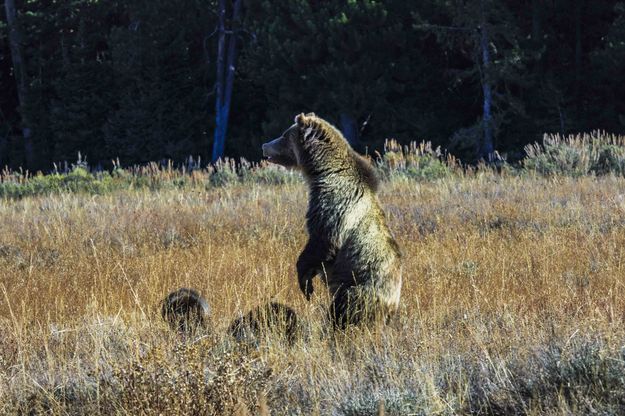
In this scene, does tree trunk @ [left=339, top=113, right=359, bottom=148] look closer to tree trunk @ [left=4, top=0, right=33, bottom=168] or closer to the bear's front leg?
tree trunk @ [left=4, top=0, right=33, bottom=168]

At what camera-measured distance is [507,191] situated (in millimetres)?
12383

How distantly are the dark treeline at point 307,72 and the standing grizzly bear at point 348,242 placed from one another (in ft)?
68.2

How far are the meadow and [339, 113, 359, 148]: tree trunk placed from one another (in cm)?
1616

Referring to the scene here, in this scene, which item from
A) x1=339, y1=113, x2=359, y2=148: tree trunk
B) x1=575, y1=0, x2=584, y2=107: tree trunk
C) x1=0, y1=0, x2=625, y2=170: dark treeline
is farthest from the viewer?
x1=339, y1=113, x2=359, y2=148: tree trunk

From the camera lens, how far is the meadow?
407 centimetres

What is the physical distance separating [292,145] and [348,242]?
110cm

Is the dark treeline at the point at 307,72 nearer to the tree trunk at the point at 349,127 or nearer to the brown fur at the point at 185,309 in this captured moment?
the tree trunk at the point at 349,127

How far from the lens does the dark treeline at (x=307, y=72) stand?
26.4 m

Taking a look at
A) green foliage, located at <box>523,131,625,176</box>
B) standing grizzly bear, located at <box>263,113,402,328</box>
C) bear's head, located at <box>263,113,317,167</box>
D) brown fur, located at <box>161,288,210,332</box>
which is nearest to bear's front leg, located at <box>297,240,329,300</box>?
standing grizzly bear, located at <box>263,113,402,328</box>

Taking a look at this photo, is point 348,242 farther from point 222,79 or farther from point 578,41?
point 222,79

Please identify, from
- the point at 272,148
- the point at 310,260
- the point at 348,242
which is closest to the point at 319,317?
the point at 310,260

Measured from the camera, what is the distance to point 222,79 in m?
34.2

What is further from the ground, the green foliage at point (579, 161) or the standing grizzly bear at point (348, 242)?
the standing grizzly bear at point (348, 242)

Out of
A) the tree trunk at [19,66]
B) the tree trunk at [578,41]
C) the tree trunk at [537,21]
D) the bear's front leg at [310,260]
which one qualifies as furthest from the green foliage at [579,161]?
the tree trunk at [19,66]
